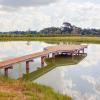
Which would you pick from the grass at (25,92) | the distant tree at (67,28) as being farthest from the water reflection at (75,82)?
the distant tree at (67,28)

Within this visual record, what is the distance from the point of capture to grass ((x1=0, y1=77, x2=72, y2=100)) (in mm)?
12484

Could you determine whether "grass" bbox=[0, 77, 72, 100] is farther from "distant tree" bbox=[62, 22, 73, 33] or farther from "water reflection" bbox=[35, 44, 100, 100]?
"distant tree" bbox=[62, 22, 73, 33]

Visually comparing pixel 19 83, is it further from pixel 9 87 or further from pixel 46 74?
pixel 46 74

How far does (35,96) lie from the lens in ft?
41.9

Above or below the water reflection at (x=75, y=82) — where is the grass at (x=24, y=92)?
above

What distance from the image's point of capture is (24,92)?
13484mm

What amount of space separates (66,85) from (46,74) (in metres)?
4.27

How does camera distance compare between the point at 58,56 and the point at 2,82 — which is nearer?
the point at 2,82

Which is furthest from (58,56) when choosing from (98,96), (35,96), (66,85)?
(35,96)

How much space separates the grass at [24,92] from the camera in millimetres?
12484

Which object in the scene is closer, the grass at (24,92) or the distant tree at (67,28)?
the grass at (24,92)

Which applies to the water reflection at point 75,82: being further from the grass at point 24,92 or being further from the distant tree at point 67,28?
the distant tree at point 67,28

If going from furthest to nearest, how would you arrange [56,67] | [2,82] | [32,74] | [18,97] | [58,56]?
[58,56] → [56,67] → [32,74] → [2,82] → [18,97]

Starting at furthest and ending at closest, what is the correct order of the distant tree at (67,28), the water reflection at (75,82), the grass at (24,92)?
the distant tree at (67,28)
the water reflection at (75,82)
the grass at (24,92)
